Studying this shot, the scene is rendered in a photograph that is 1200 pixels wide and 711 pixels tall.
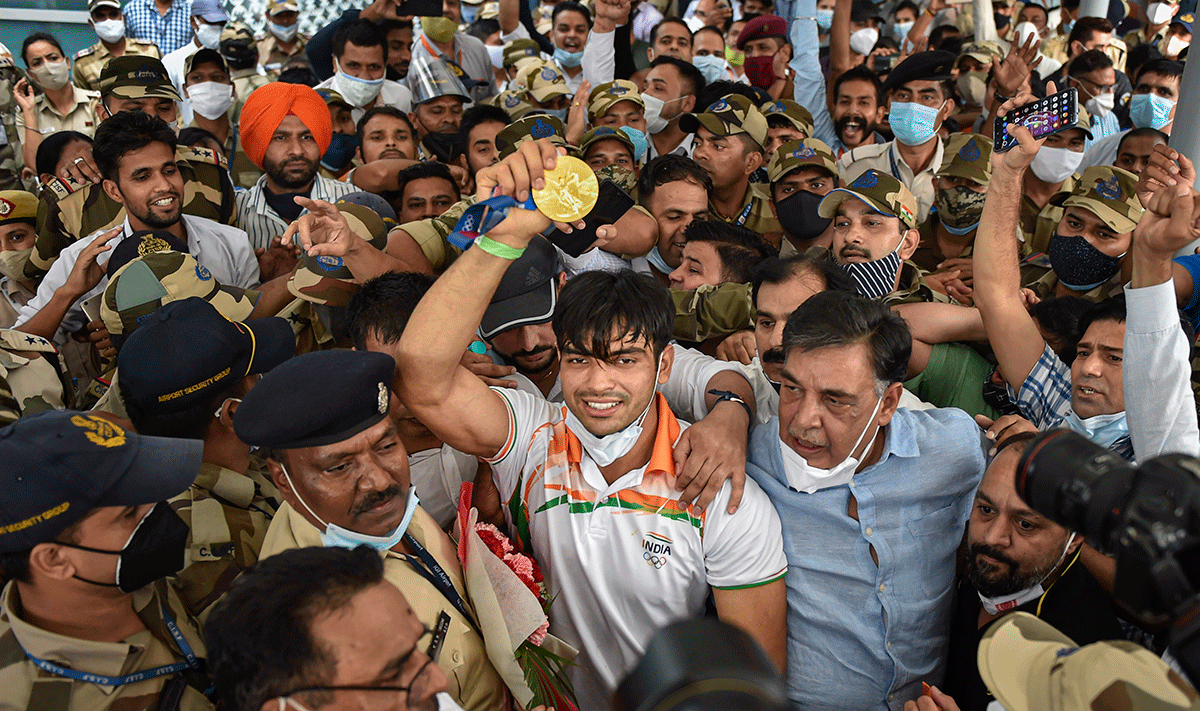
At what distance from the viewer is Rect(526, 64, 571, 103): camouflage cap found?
646cm

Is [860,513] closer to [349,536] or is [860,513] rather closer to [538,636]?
[538,636]

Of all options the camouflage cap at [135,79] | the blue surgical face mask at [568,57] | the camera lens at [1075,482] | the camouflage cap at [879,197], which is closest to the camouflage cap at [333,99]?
the camouflage cap at [135,79]

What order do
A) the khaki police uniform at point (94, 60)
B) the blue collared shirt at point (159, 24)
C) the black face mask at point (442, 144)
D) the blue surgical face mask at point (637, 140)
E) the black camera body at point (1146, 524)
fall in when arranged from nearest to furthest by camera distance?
the black camera body at point (1146, 524) → the blue surgical face mask at point (637, 140) → the black face mask at point (442, 144) → the khaki police uniform at point (94, 60) → the blue collared shirt at point (159, 24)

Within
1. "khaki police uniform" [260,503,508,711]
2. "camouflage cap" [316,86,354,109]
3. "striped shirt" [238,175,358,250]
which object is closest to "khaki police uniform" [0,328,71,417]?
"striped shirt" [238,175,358,250]

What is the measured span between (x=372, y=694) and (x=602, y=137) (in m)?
4.10

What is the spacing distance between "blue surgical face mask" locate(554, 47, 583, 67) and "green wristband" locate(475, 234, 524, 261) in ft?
18.8

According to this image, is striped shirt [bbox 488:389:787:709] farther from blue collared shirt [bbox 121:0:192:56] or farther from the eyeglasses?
blue collared shirt [bbox 121:0:192:56]

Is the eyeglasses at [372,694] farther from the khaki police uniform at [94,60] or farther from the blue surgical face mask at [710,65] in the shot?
the khaki police uniform at [94,60]

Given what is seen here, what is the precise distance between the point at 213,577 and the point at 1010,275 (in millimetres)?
2821

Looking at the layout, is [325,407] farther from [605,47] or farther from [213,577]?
[605,47]

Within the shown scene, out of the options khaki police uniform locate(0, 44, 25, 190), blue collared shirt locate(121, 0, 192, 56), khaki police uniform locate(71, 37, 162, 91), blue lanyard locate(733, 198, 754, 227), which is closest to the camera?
blue lanyard locate(733, 198, 754, 227)

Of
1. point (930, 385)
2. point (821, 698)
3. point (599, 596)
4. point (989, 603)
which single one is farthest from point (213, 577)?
point (930, 385)

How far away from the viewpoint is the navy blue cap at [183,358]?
8.33 feet

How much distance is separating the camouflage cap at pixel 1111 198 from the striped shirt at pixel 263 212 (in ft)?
12.9
